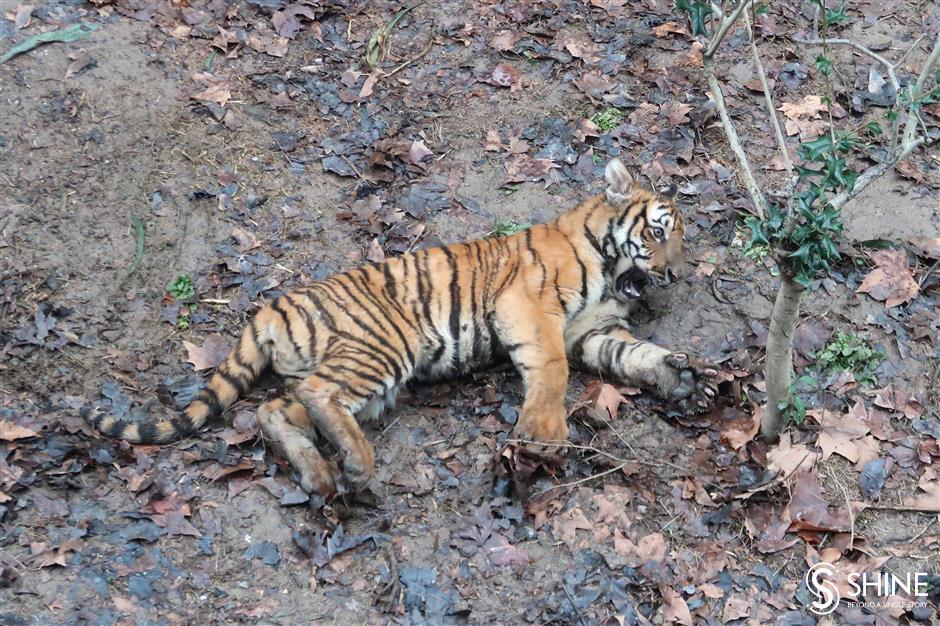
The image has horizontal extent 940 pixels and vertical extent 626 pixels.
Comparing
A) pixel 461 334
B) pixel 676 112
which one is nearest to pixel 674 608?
pixel 461 334

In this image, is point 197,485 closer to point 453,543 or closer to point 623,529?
point 453,543

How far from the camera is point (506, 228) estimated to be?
21.6 feet

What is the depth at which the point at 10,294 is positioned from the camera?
563cm

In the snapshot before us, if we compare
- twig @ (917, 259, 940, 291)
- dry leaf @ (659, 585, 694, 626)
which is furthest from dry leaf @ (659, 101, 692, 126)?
dry leaf @ (659, 585, 694, 626)

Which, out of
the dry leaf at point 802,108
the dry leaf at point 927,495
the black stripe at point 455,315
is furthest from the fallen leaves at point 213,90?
the dry leaf at point 927,495

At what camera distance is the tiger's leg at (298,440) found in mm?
4801

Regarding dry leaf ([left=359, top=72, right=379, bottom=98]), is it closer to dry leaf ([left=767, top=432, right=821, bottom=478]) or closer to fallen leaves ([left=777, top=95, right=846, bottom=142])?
fallen leaves ([left=777, top=95, right=846, bottom=142])

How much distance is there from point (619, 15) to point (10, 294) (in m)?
5.63

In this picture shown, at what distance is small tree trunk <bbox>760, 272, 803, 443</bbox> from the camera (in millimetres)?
4444

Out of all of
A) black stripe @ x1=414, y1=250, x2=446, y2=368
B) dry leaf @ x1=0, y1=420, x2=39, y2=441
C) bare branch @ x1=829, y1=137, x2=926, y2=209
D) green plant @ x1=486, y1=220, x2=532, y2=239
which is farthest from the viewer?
green plant @ x1=486, y1=220, x2=532, y2=239

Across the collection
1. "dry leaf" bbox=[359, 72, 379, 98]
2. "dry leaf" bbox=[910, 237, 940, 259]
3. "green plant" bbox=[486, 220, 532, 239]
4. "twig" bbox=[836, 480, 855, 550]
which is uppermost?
"dry leaf" bbox=[359, 72, 379, 98]

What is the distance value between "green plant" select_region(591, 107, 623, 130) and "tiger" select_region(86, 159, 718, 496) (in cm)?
137

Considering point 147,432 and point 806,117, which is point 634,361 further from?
point 806,117

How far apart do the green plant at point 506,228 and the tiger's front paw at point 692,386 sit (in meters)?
1.72
